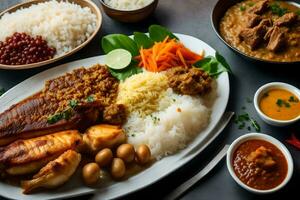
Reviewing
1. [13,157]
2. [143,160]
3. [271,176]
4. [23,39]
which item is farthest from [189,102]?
[23,39]

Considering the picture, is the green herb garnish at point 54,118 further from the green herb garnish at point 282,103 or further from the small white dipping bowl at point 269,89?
the green herb garnish at point 282,103

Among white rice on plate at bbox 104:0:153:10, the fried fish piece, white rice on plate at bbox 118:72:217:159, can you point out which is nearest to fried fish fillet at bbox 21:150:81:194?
the fried fish piece

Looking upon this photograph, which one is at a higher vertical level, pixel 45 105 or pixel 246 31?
pixel 246 31

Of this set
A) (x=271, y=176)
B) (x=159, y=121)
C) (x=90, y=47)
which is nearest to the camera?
(x=271, y=176)

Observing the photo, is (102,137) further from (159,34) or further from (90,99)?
(159,34)

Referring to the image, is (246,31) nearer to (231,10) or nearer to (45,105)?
(231,10)
